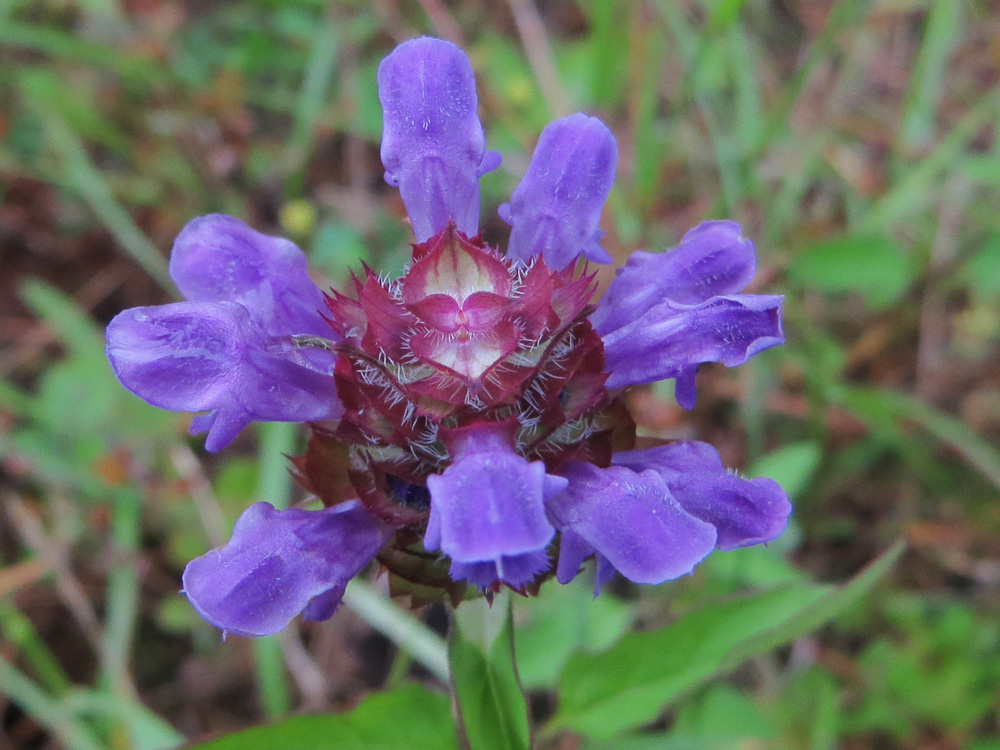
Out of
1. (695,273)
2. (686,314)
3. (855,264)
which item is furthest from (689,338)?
(855,264)

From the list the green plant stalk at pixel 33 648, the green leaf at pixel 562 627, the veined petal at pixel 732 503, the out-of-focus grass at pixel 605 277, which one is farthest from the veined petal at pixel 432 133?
the green plant stalk at pixel 33 648

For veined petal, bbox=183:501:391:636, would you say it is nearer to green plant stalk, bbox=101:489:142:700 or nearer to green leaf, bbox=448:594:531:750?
green leaf, bbox=448:594:531:750

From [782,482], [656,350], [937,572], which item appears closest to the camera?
[656,350]

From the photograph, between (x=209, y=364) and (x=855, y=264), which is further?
(x=855, y=264)

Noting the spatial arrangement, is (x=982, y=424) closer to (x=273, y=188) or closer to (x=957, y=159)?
(x=957, y=159)

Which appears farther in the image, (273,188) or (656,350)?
(273,188)

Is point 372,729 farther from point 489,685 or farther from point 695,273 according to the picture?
point 695,273

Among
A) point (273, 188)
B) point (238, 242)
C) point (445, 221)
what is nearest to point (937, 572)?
point (445, 221)
